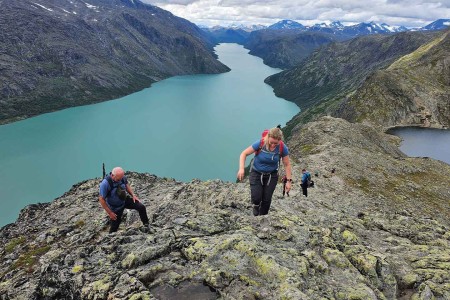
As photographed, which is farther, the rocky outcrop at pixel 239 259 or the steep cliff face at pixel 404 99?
the steep cliff face at pixel 404 99

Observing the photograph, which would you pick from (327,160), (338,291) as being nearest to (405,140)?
(327,160)

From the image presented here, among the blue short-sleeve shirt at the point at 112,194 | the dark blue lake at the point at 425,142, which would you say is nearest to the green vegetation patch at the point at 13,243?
the blue short-sleeve shirt at the point at 112,194

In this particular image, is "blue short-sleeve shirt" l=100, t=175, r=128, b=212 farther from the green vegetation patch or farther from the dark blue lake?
the dark blue lake

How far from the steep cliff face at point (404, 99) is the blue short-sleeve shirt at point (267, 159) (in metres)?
132

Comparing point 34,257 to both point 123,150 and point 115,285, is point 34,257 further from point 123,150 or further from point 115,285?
point 123,150

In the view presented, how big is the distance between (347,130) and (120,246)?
218 feet

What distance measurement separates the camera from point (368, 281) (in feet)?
41.2

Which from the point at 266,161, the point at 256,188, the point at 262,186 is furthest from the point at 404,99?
the point at 266,161

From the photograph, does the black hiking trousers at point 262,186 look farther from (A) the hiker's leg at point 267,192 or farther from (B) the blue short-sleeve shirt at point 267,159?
(B) the blue short-sleeve shirt at point 267,159

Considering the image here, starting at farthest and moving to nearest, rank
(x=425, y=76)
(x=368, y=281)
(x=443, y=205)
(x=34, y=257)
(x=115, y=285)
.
Answer: (x=425, y=76) < (x=443, y=205) < (x=34, y=257) < (x=368, y=281) < (x=115, y=285)

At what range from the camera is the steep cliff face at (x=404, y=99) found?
138 metres

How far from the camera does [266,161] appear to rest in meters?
14.4

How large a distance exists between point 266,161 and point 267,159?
0.40 ft

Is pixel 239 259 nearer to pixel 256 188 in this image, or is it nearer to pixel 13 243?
pixel 256 188
